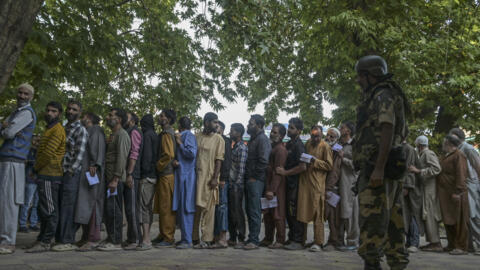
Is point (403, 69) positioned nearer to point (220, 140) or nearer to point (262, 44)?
point (220, 140)

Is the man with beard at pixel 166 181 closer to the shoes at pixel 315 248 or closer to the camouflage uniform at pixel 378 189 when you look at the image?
the shoes at pixel 315 248

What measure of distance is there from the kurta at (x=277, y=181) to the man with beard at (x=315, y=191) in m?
0.29

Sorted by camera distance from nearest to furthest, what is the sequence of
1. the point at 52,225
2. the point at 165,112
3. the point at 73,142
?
the point at 52,225 → the point at 73,142 → the point at 165,112

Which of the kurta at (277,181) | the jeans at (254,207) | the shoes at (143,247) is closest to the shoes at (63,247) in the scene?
the shoes at (143,247)

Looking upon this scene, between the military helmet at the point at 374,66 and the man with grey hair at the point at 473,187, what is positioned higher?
the military helmet at the point at 374,66

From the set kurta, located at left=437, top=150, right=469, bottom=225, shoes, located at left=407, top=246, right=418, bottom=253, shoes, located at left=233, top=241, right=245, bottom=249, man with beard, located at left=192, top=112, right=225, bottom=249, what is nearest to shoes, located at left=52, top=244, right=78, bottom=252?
man with beard, located at left=192, top=112, right=225, bottom=249

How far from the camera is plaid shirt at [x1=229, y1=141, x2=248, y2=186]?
27.1 feet

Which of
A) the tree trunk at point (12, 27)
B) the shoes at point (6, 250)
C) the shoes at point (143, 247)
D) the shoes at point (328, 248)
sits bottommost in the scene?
the shoes at point (6, 250)

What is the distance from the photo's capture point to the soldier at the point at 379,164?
14.3 ft

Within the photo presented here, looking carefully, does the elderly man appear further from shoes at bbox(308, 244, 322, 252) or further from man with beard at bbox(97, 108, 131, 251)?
man with beard at bbox(97, 108, 131, 251)

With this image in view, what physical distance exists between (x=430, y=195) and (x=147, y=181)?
5.02m

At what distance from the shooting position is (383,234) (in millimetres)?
4336

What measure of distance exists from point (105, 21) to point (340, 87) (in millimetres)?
8024

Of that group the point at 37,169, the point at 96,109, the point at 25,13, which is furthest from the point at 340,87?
the point at 25,13
